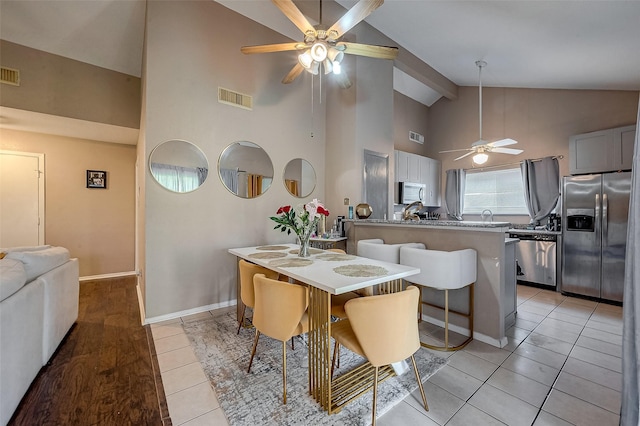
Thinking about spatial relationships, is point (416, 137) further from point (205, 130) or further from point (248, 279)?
point (248, 279)

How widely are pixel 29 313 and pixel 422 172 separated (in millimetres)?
6052

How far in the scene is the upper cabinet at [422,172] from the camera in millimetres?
5289

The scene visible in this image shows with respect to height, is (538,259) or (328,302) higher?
(328,302)

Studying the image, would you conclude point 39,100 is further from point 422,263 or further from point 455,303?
point 455,303

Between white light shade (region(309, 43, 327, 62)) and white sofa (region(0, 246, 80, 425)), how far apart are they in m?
2.78

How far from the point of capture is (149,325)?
2803mm

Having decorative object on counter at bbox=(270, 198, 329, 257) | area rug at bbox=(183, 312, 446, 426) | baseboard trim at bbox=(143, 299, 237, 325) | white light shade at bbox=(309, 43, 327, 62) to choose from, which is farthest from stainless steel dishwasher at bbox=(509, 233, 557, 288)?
baseboard trim at bbox=(143, 299, 237, 325)

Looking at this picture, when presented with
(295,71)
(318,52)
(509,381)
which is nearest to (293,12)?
(318,52)

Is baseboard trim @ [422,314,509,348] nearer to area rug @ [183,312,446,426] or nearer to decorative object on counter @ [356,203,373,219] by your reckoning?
area rug @ [183,312,446,426]

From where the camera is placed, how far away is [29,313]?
174 cm

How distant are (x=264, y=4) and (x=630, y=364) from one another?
179 inches

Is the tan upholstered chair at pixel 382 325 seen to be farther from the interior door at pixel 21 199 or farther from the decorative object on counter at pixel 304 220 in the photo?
the interior door at pixel 21 199

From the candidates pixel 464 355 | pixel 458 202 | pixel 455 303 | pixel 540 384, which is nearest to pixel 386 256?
pixel 455 303

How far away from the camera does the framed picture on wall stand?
186 inches
